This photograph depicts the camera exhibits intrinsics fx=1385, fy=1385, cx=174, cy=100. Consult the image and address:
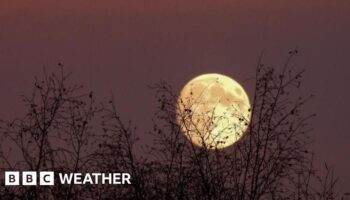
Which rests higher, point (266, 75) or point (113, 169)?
point (266, 75)

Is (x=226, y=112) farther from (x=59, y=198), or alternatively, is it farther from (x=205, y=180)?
(x=59, y=198)

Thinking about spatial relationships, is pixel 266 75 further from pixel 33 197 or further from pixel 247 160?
pixel 33 197

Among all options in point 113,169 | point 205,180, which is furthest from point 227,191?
point 113,169

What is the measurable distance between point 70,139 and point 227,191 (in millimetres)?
2695

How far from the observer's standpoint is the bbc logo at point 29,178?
18.4m

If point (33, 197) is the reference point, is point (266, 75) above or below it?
above

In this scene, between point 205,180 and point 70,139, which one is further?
point 70,139

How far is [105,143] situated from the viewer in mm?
18828

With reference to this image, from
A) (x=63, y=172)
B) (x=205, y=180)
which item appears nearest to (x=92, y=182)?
(x=63, y=172)

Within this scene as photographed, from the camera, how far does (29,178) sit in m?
18.7

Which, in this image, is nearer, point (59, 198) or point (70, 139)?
point (59, 198)

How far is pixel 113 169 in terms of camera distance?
18.7 metres

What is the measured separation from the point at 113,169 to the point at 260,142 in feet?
6.65

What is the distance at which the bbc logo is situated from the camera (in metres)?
18.4
